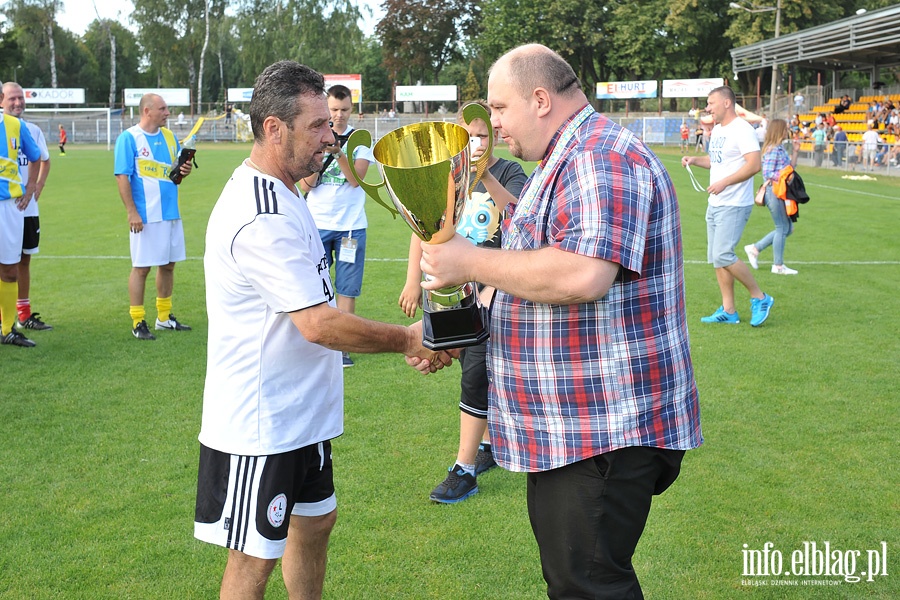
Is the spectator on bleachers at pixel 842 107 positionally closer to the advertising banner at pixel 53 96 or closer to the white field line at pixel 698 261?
the white field line at pixel 698 261

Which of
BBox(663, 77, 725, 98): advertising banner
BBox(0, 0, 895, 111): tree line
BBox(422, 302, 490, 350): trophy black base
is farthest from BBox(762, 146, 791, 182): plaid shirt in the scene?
BBox(663, 77, 725, 98): advertising banner

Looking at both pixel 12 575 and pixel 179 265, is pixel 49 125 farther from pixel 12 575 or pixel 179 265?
pixel 12 575

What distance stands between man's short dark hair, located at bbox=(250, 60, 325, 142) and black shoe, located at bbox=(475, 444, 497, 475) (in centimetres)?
283

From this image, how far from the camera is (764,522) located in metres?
4.39

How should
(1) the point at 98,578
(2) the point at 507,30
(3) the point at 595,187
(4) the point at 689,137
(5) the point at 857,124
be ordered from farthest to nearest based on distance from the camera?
(2) the point at 507,30
(4) the point at 689,137
(5) the point at 857,124
(1) the point at 98,578
(3) the point at 595,187

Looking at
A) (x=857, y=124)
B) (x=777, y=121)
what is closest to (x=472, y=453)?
(x=777, y=121)

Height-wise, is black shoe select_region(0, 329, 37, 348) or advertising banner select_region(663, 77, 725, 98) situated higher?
advertising banner select_region(663, 77, 725, 98)

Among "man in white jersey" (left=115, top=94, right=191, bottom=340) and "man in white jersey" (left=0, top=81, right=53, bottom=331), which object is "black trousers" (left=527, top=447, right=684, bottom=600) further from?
"man in white jersey" (left=0, top=81, right=53, bottom=331)

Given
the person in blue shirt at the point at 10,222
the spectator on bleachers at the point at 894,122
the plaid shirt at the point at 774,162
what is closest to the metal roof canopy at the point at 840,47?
the spectator on bleachers at the point at 894,122

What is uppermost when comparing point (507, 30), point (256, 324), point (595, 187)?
point (507, 30)

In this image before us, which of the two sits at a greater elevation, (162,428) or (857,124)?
(857,124)

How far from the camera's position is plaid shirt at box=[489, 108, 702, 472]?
7.97 feet

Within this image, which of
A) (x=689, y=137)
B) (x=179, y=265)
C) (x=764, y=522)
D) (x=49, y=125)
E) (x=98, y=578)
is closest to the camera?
(x=98, y=578)

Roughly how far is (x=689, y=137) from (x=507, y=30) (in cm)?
2165
